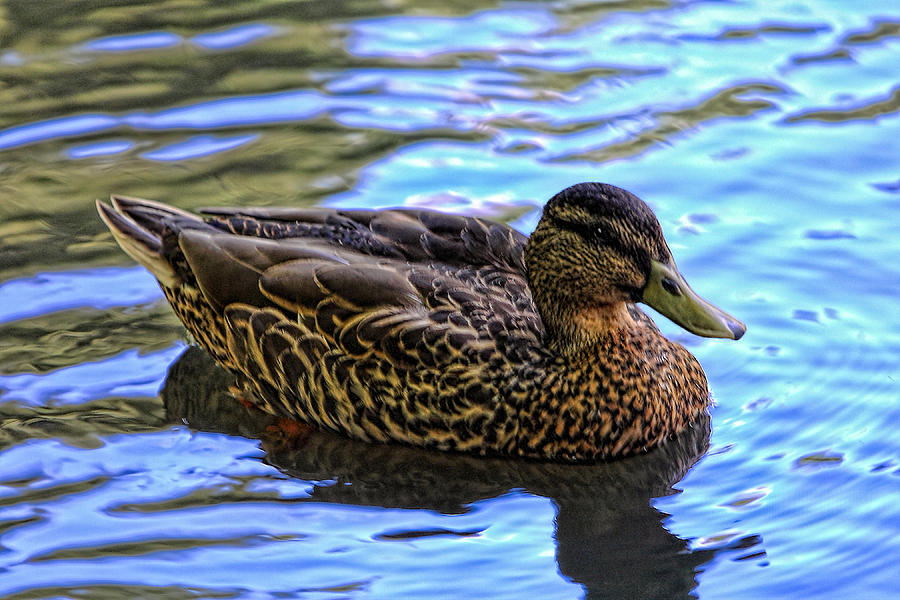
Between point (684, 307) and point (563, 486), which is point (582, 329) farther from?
point (563, 486)

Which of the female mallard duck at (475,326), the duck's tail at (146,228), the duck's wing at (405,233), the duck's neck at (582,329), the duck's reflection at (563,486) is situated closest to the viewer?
the duck's reflection at (563,486)

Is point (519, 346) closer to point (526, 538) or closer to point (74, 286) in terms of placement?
point (526, 538)

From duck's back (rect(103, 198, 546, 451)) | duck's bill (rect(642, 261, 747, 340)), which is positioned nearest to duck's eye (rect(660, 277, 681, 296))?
duck's bill (rect(642, 261, 747, 340))

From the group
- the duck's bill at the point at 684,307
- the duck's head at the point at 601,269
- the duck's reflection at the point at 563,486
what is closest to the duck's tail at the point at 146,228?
the duck's reflection at the point at 563,486

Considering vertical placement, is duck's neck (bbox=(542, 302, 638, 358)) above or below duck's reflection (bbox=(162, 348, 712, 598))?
above

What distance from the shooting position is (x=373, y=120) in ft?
31.8

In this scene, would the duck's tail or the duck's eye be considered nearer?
the duck's eye

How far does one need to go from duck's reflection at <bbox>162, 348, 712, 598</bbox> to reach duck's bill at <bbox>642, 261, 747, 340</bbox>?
0.70 m

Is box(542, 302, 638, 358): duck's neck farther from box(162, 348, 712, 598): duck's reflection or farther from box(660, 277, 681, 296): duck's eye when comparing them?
box(162, 348, 712, 598): duck's reflection

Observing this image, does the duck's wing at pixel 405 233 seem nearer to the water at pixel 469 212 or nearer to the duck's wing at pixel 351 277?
the duck's wing at pixel 351 277

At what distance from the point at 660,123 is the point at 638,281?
3.46 m

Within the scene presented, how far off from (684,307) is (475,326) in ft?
3.10

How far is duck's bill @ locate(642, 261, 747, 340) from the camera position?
6246mm

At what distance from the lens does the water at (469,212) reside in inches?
233
